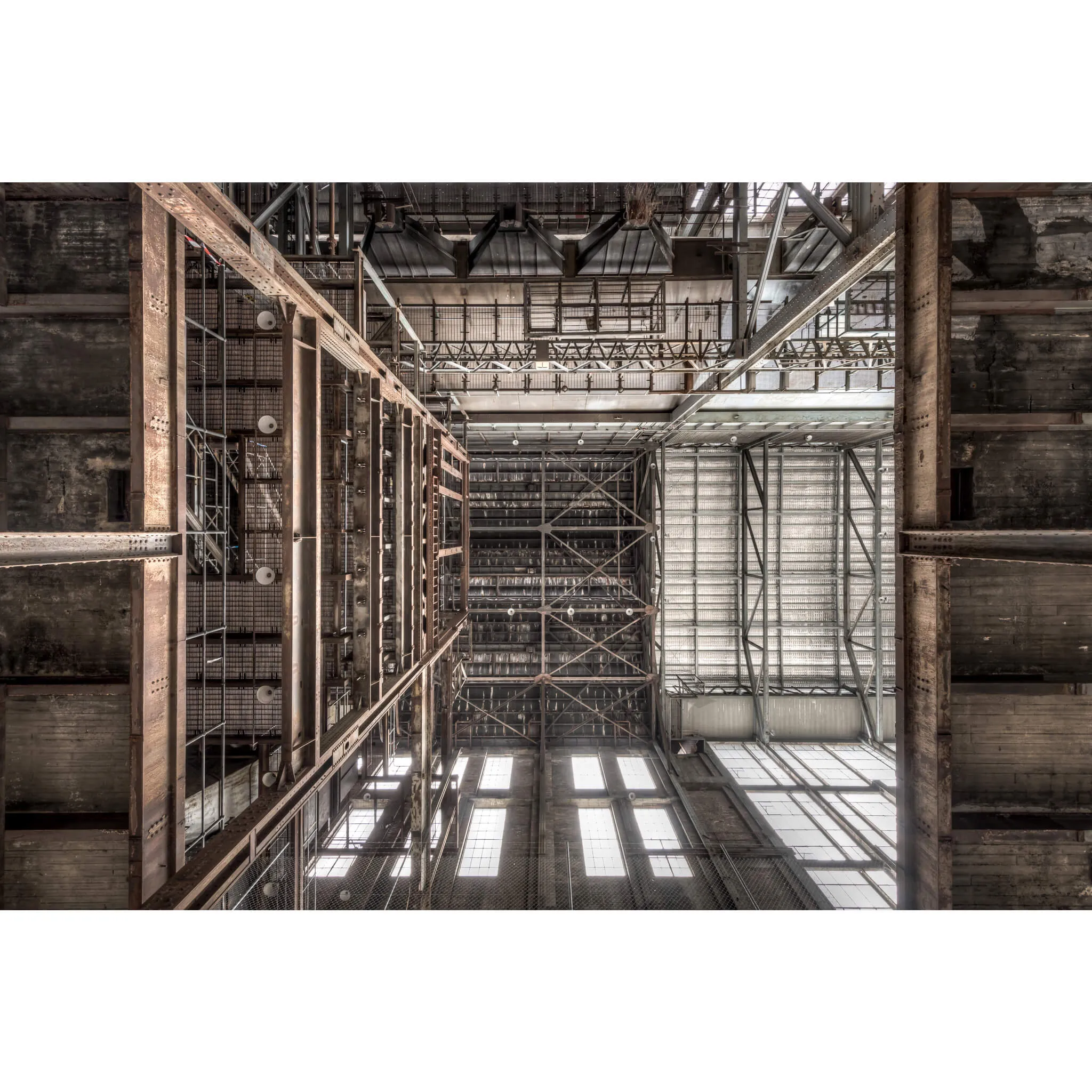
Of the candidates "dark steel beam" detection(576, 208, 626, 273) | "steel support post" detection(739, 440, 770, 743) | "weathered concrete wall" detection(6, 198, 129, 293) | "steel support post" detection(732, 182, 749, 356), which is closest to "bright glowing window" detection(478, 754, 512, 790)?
"steel support post" detection(739, 440, 770, 743)

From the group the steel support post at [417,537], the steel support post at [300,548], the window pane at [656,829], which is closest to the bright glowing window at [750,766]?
the window pane at [656,829]

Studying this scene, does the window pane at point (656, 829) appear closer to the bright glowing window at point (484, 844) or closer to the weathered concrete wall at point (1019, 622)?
the bright glowing window at point (484, 844)

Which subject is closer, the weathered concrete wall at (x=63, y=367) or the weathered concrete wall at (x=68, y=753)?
the weathered concrete wall at (x=63, y=367)

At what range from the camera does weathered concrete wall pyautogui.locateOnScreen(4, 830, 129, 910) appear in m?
4.75

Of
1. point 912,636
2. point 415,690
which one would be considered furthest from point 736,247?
point 415,690

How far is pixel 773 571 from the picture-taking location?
1962 centimetres

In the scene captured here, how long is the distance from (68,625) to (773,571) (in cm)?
1942

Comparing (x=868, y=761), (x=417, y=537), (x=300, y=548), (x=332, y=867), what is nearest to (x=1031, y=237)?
(x=300, y=548)

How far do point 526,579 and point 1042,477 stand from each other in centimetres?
1643

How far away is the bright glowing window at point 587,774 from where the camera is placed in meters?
17.0

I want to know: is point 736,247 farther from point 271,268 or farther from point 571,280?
point 271,268

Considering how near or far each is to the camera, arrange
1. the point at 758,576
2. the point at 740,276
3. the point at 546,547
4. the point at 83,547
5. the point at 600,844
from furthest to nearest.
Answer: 1. the point at 546,547
2. the point at 758,576
3. the point at 600,844
4. the point at 740,276
5. the point at 83,547

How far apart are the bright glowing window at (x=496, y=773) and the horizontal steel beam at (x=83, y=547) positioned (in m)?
15.5

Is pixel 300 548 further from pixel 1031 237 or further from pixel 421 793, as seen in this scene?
pixel 1031 237
